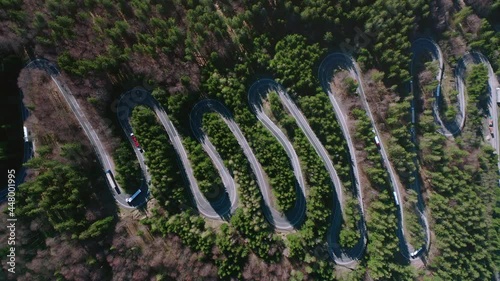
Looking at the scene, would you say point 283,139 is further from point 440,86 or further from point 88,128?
point 440,86

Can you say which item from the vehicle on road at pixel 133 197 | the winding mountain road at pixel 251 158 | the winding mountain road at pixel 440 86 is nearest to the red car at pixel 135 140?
the vehicle on road at pixel 133 197

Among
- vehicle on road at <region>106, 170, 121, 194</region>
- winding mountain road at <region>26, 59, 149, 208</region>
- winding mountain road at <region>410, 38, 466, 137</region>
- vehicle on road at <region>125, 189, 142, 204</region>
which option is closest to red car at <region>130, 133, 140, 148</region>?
winding mountain road at <region>26, 59, 149, 208</region>

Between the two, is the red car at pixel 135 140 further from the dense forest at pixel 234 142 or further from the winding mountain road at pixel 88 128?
the winding mountain road at pixel 88 128

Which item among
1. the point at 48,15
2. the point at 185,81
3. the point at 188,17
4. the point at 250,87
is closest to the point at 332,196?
the point at 250,87

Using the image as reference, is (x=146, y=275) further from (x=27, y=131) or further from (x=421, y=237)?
(x=421, y=237)

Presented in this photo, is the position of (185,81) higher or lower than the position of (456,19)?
higher

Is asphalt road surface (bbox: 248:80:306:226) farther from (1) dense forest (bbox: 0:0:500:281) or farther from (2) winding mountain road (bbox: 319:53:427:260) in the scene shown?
(2) winding mountain road (bbox: 319:53:427:260)

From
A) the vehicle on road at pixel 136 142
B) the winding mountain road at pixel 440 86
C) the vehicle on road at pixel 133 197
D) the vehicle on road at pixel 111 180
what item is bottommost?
the winding mountain road at pixel 440 86

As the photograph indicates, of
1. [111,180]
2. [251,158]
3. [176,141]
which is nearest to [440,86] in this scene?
[251,158]
